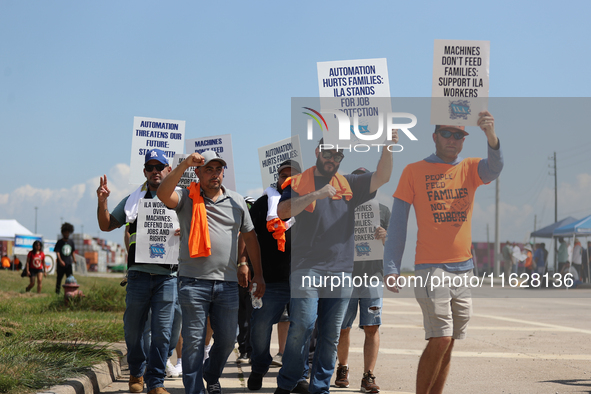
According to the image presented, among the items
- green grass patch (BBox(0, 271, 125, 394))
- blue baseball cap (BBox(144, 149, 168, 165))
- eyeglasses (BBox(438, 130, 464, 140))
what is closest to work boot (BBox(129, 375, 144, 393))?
green grass patch (BBox(0, 271, 125, 394))

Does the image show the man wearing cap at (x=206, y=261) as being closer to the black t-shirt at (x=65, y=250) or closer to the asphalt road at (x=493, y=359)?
the asphalt road at (x=493, y=359)

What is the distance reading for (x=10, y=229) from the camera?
4894 centimetres

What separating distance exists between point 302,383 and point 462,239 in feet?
7.88

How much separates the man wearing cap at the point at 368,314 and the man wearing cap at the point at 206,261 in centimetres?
150

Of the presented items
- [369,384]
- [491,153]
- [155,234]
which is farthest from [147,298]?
[491,153]

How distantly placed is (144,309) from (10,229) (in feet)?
157

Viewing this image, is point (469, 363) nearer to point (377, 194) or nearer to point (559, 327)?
point (377, 194)

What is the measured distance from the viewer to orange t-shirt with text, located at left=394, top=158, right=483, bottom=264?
470 centimetres

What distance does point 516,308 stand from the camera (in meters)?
16.8

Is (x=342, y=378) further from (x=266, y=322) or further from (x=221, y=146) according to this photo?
(x=221, y=146)

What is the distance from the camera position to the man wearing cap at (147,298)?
A: 5.59 m

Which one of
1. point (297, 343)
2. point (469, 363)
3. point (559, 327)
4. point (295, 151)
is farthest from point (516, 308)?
point (297, 343)

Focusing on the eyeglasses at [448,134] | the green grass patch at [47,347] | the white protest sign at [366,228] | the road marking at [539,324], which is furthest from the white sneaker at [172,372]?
Answer: the road marking at [539,324]

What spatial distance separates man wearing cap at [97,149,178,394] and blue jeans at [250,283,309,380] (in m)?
0.93
